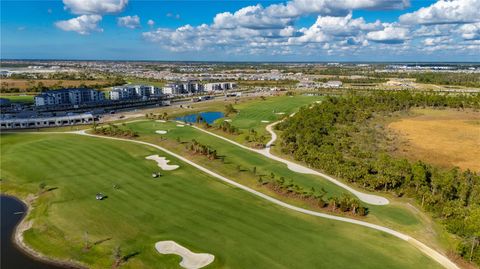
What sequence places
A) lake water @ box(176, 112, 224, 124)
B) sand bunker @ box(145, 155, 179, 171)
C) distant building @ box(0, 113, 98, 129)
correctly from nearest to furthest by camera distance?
sand bunker @ box(145, 155, 179, 171), distant building @ box(0, 113, 98, 129), lake water @ box(176, 112, 224, 124)

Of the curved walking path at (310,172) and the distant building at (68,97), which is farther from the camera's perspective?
the distant building at (68,97)

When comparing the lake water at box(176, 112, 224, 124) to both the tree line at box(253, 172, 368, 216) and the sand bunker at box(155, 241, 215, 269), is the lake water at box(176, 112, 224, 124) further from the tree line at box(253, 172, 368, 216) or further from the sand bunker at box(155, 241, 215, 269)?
the sand bunker at box(155, 241, 215, 269)

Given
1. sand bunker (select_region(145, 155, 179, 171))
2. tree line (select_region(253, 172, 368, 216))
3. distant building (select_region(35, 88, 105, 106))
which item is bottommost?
tree line (select_region(253, 172, 368, 216))

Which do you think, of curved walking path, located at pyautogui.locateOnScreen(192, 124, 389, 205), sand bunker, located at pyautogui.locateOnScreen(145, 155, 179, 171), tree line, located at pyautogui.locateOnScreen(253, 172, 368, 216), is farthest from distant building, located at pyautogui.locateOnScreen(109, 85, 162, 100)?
tree line, located at pyautogui.locateOnScreen(253, 172, 368, 216)


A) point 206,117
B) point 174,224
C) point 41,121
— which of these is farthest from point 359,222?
point 41,121

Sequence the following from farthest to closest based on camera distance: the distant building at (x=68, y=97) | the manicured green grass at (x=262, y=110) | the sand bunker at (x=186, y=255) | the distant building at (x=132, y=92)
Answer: the distant building at (x=132, y=92) → the distant building at (x=68, y=97) → the manicured green grass at (x=262, y=110) → the sand bunker at (x=186, y=255)

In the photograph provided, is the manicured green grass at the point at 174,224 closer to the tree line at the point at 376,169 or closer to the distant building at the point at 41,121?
the tree line at the point at 376,169

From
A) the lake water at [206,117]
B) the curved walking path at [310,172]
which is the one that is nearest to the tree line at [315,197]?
the curved walking path at [310,172]

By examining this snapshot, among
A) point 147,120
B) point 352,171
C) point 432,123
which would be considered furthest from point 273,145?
point 432,123
